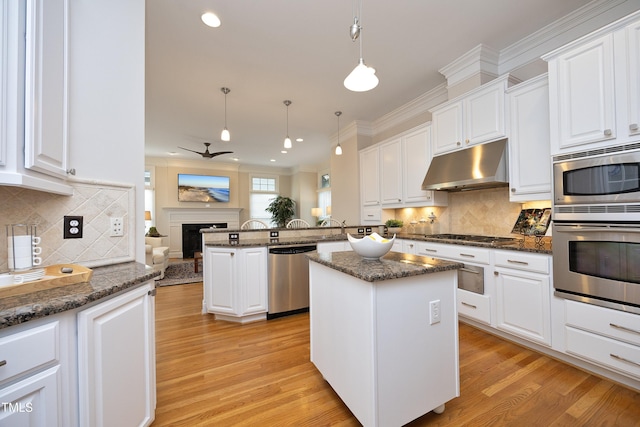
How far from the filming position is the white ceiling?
87.2 inches

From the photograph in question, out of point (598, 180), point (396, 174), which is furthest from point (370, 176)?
point (598, 180)

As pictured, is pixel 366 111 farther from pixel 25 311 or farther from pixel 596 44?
pixel 25 311

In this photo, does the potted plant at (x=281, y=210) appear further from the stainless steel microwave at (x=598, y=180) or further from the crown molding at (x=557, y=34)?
the stainless steel microwave at (x=598, y=180)

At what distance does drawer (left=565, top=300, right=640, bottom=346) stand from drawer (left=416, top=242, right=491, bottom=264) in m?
0.66

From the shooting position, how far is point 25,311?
0.75m

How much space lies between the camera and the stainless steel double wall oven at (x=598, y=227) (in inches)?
63.4

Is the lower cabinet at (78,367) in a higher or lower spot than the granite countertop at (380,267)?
lower

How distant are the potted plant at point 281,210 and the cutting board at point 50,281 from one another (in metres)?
7.50

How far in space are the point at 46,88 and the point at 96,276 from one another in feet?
2.85

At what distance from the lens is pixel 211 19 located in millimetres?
2293

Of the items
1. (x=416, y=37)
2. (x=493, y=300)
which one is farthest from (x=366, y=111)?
(x=493, y=300)

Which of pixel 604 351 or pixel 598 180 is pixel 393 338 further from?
pixel 598 180

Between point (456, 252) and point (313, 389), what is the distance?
1.93m

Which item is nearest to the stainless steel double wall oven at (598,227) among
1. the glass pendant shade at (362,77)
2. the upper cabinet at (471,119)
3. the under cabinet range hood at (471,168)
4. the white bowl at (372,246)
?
the under cabinet range hood at (471,168)
